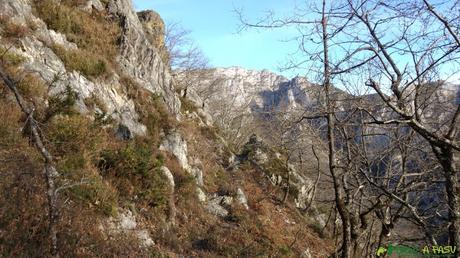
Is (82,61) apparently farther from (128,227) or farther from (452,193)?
(452,193)

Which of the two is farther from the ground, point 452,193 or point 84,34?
point 84,34

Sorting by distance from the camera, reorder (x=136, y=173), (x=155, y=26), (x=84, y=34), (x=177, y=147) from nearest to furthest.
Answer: (x=136, y=173)
(x=177, y=147)
(x=84, y=34)
(x=155, y=26)

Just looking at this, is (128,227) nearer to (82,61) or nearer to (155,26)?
(82,61)

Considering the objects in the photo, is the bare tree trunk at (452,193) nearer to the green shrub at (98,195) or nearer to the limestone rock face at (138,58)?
the green shrub at (98,195)

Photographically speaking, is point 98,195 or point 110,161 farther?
point 110,161

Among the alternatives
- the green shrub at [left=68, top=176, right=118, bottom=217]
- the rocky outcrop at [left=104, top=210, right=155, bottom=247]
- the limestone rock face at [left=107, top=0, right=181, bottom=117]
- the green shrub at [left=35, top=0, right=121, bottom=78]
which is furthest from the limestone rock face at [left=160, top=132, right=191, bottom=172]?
the green shrub at [left=68, top=176, right=118, bottom=217]

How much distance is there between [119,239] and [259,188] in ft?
38.4

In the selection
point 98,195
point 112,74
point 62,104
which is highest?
point 112,74

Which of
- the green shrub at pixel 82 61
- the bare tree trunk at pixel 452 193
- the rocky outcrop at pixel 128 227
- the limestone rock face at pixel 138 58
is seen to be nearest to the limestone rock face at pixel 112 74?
the limestone rock face at pixel 138 58

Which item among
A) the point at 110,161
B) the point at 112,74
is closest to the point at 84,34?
the point at 112,74

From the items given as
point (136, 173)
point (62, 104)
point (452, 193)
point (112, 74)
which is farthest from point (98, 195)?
point (452, 193)

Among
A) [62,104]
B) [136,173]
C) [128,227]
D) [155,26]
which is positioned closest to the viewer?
[128,227]

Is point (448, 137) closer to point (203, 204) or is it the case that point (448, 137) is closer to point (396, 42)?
point (396, 42)

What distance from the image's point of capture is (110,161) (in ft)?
31.1
